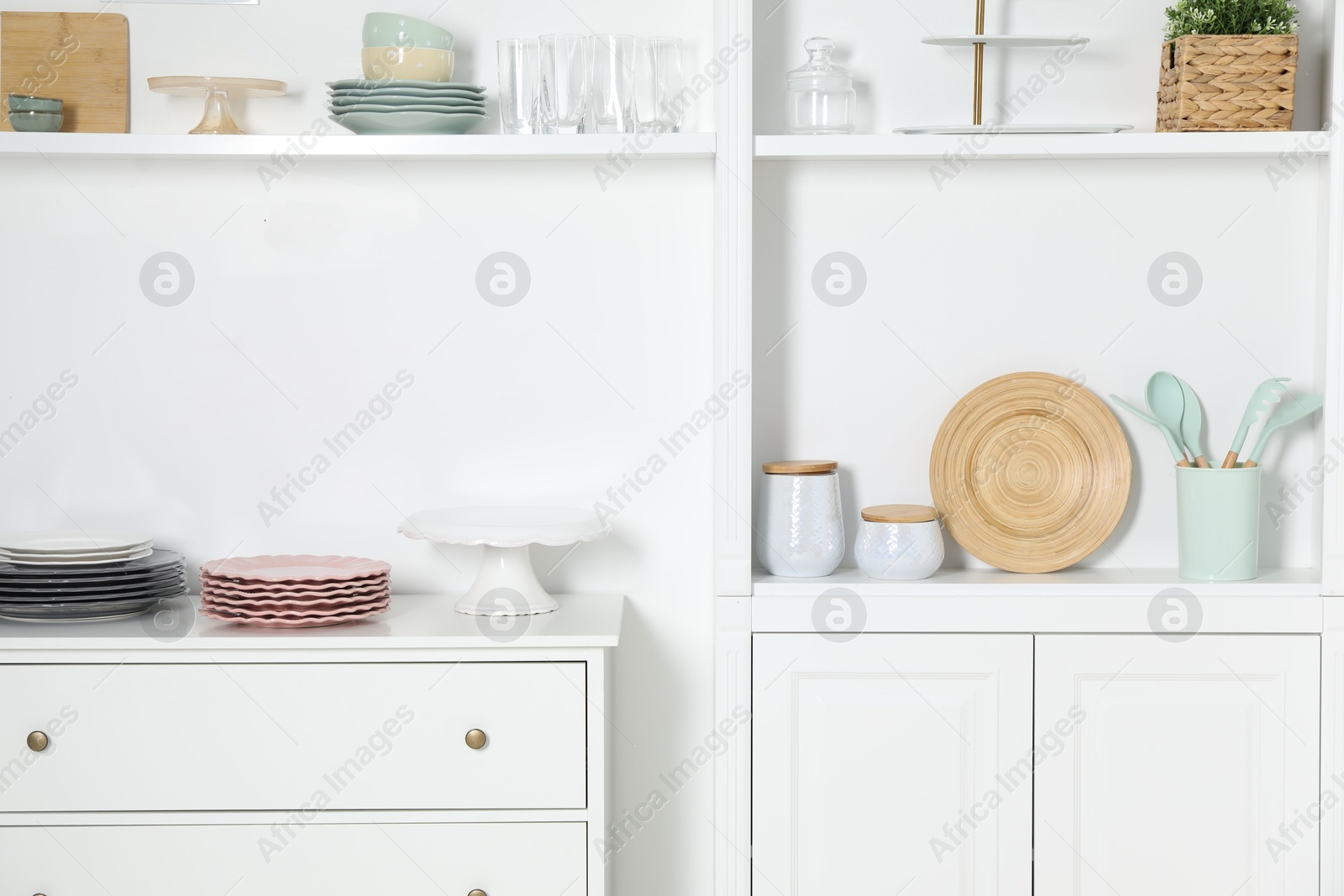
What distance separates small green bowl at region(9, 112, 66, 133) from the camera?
5.71 ft

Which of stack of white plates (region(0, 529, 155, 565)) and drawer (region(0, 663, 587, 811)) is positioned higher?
stack of white plates (region(0, 529, 155, 565))

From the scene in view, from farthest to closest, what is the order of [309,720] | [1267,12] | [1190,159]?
[1190,159] → [1267,12] → [309,720]

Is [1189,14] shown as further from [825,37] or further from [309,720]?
[309,720]

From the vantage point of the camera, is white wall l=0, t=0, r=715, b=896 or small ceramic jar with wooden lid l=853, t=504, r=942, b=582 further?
white wall l=0, t=0, r=715, b=896

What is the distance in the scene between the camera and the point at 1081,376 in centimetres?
185

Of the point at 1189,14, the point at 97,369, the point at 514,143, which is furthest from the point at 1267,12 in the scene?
the point at 97,369

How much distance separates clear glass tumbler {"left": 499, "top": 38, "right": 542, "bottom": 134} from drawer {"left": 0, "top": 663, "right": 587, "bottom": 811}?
2.71 feet

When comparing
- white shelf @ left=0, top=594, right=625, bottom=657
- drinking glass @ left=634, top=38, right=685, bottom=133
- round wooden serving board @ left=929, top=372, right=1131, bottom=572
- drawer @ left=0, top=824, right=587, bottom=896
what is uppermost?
drinking glass @ left=634, top=38, right=685, bottom=133

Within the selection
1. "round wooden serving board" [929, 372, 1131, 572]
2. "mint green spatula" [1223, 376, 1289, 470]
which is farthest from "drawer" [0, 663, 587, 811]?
"mint green spatula" [1223, 376, 1289, 470]

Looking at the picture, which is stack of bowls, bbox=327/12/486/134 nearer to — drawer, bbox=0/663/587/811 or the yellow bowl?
the yellow bowl

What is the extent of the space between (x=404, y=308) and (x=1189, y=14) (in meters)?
1.32

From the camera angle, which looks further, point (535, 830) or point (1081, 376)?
point (1081, 376)

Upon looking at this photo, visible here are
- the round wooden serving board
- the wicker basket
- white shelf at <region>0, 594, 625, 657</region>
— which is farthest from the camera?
the round wooden serving board

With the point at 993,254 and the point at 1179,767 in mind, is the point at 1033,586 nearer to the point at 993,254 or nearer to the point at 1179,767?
the point at 1179,767
